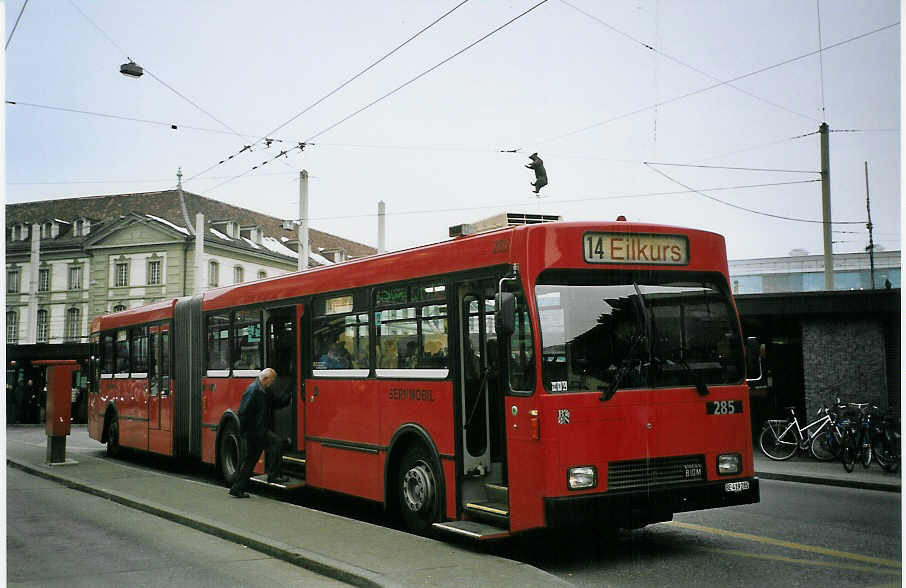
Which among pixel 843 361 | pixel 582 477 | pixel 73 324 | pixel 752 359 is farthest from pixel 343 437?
pixel 73 324

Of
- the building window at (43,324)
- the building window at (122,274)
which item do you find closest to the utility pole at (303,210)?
the building window at (43,324)

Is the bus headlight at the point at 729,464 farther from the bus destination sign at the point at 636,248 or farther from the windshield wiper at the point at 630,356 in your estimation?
the bus destination sign at the point at 636,248

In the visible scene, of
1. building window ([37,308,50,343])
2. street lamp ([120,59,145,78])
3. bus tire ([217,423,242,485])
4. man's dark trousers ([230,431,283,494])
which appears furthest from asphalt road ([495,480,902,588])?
building window ([37,308,50,343])

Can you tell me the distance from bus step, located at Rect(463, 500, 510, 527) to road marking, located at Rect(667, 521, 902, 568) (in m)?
2.38

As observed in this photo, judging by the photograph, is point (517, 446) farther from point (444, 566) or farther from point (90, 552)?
point (90, 552)

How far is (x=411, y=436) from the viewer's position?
930 cm

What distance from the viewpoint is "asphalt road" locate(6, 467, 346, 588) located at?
7.32 metres

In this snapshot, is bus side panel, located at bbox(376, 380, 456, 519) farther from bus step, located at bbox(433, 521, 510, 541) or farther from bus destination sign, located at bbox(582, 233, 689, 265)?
bus destination sign, located at bbox(582, 233, 689, 265)

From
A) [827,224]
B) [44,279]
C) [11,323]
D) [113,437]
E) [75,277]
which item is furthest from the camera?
[75,277]

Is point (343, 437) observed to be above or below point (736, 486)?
above

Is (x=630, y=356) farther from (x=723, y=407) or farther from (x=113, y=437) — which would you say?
(x=113, y=437)

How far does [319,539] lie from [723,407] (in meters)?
3.83

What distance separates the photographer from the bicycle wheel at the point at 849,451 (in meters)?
14.4

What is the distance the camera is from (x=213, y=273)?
1975 inches
